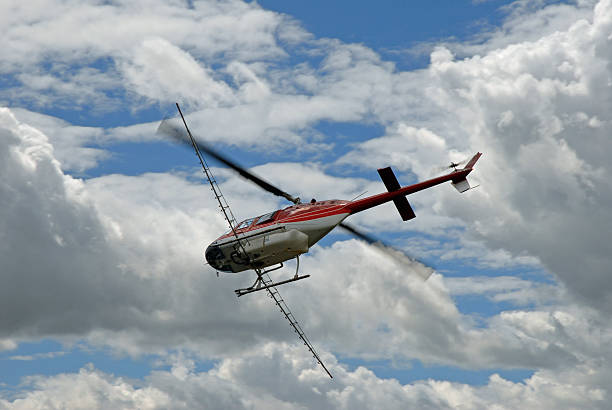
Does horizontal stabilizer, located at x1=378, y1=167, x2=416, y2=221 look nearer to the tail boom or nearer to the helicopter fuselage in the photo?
the tail boom

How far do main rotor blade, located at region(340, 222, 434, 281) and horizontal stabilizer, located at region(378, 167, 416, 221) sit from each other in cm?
319

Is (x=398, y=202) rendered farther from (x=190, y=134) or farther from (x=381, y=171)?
(x=190, y=134)

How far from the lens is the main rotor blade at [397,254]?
210 ft

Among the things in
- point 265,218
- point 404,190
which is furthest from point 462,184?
point 265,218

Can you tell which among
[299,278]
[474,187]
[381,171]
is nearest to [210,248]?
[299,278]

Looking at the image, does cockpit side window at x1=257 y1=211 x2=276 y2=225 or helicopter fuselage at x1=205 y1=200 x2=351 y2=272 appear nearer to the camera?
helicopter fuselage at x1=205 y1=200 x2=351 y2=272

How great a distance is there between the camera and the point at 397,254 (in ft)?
214

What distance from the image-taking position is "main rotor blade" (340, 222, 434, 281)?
2520 inches

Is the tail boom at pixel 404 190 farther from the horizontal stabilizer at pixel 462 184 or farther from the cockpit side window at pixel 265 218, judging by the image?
the cockpit side window at pixel 265 218

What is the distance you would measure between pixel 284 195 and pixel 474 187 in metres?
16.0

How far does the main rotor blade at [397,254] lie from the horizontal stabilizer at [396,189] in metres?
3.19

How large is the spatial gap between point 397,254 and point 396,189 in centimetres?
648

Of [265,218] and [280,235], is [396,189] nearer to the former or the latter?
[280,235]

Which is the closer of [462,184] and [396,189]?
[396,189]
